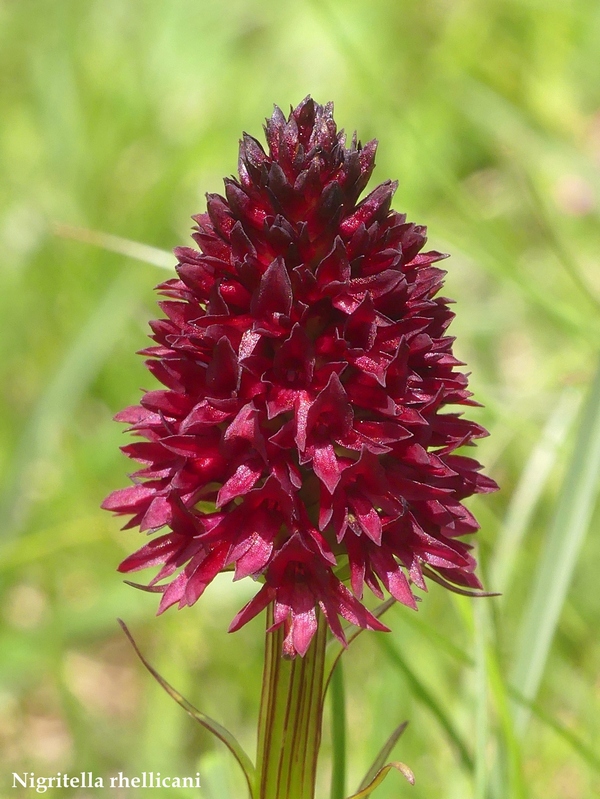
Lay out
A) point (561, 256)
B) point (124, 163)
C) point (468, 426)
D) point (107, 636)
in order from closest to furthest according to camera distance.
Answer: point (468, 426) < point (561, 256) < point (107, 636) < point (124, 163)

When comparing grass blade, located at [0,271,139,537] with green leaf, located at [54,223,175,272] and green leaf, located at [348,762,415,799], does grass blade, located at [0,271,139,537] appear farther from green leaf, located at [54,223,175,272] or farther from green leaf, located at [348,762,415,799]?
green leaf, located at [348,762,415,799]

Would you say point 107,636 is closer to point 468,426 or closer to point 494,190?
point 468,426

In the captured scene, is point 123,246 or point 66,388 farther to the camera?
point 66,388

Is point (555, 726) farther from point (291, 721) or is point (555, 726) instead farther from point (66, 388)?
point (66, 388)

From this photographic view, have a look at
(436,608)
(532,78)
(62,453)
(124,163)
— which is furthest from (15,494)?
(532,78)

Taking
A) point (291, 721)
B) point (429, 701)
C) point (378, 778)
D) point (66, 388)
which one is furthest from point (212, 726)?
point (66, 388)

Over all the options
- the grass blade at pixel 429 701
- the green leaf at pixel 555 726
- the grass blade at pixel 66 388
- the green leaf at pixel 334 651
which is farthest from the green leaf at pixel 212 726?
the grass blade at pixel 66 388
